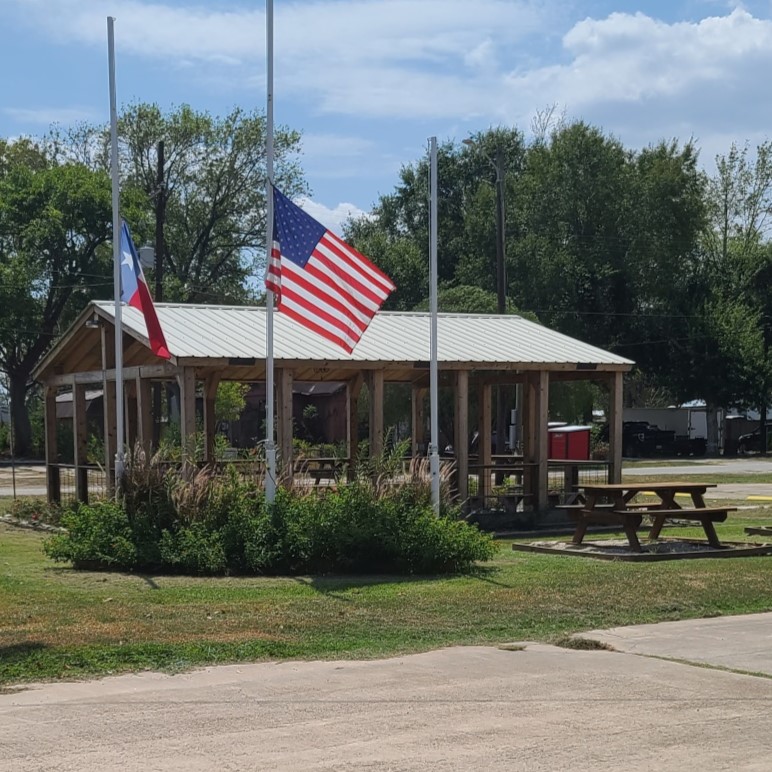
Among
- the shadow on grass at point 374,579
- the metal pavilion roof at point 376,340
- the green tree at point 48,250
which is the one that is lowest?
Answer: the shadow on grass at point 374,579

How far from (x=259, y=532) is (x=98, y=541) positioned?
6.16 ft

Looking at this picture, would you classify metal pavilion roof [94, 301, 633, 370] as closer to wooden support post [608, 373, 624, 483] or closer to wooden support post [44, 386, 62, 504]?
wooden support post [608, 373, 624, 483]

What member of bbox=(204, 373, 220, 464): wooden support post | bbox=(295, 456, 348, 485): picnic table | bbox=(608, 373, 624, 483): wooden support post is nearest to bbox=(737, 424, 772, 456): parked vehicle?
bbox=(608, 373, 624, 483): wooden support post

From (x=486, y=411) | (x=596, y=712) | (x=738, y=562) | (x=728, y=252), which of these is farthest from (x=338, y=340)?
(x=728, y=252)

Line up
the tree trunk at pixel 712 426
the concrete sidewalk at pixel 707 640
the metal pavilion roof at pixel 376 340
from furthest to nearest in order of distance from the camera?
the tree trunk at pixel 712 426, the metal pavilion roof at pixel 376 340, the concrete sidewalk at pixel 707 640

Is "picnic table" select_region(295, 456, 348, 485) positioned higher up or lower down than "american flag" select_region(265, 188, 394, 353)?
lower down

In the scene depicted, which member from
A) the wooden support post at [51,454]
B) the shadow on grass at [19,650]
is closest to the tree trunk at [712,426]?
the wooden support post at [51,454]

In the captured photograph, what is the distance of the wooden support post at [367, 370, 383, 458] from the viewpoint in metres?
17.9

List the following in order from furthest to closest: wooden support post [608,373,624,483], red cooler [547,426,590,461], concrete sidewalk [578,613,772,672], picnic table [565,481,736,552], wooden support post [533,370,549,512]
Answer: red cooler [547,426,590,461], wooden support post [608,373,624,483], wooden support post [533,370,549,512], picnic table [565,481,736,552], concrete sidewalk [578,613,772,672]

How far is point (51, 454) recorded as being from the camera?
2162 centimetres

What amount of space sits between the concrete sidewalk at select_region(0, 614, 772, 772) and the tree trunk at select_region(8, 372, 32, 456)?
46.6m

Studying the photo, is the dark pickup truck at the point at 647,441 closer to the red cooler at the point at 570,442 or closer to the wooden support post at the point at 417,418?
the red cooler at the point at 570,442

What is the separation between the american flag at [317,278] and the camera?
43.5 ft

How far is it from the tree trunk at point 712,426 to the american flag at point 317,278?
45.3 metres
